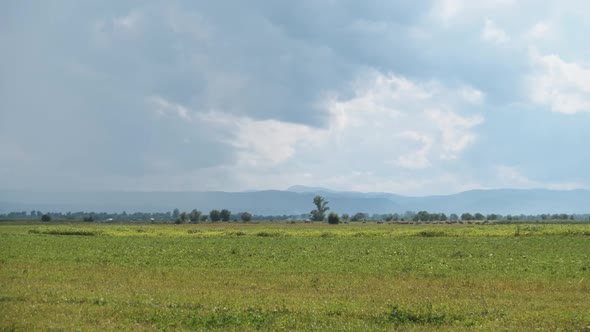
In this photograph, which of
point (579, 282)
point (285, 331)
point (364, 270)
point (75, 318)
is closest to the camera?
point (285, 331)

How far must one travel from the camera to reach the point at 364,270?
98.2 feet

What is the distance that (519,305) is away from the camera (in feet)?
61.1

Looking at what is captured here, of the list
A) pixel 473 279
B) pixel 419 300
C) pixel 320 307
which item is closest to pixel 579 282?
pixel 473 279

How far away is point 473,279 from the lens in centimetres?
2622

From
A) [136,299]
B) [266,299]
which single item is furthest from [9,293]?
[266,299]

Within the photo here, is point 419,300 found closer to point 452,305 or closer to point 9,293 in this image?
point 452,305

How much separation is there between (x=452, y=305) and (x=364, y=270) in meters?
11.6

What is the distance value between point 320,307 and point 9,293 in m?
11.2

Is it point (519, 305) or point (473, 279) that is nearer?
point (519, 305)

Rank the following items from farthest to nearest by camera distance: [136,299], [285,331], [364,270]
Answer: [364,270] → [136,299] → [285,331]

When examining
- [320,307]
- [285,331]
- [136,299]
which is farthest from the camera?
[136,299]

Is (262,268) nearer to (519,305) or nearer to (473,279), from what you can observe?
(473,279)

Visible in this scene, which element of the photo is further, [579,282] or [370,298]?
[579,282]

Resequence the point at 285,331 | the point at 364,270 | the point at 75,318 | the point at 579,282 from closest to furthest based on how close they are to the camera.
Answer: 1. the point at 285,331
2. the point at 75,318
3. the point at 579,282
4. the point at 364,270
